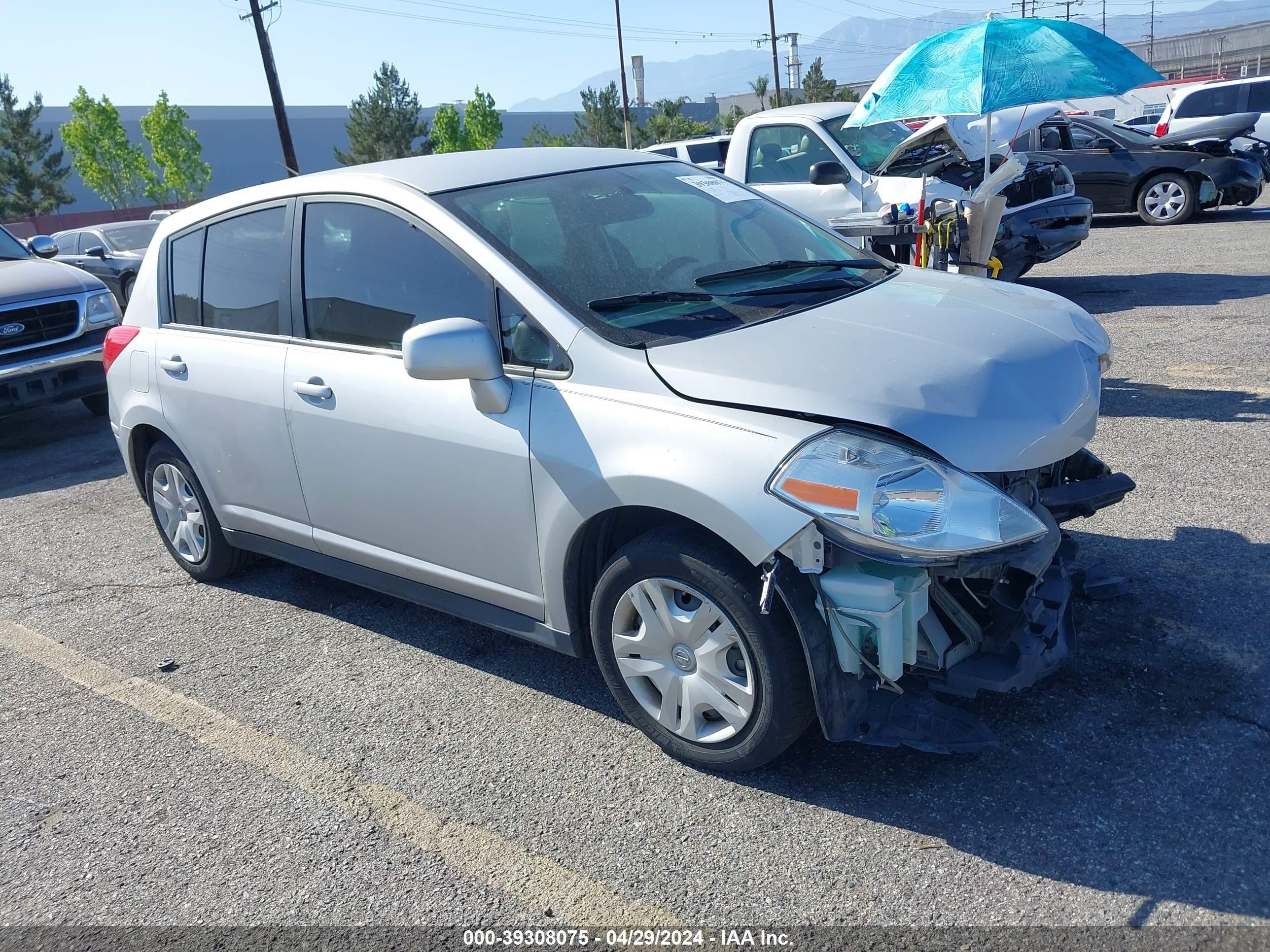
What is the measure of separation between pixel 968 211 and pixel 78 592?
572 centimetres

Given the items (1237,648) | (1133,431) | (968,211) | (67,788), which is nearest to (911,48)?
(968,211)

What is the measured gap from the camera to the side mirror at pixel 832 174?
9.40m

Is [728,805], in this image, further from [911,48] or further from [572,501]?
[911,48]

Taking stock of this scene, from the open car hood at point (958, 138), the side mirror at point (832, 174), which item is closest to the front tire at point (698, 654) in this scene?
the open car hood at point (958, 138)

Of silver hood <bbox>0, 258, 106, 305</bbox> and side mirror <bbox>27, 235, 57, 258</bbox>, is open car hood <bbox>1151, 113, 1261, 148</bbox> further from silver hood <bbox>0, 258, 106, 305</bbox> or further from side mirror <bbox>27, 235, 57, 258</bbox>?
side mirror <bbox>27, 235, 57, 258</bbox>

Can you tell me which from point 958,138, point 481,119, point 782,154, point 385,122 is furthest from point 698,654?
→ point 481,119

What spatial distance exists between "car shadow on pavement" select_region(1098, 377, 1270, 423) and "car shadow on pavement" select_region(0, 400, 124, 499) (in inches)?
267

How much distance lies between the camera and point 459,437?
11.2 ft

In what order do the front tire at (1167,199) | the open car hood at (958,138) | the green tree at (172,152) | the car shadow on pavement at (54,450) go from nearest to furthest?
the car shadow on pavement at (54,450), the open car hood at (958,138), the front tire at (1167,199), the green tree at (172,152)

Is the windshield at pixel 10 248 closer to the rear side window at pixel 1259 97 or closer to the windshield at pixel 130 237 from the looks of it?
the windshield at pixel 130 237

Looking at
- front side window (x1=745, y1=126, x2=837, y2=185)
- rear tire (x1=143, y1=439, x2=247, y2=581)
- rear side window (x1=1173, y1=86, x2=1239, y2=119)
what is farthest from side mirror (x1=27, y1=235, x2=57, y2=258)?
rear side window (x1=1173, y1=86, x2=1239, y2=119)

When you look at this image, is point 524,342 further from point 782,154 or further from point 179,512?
point 782,154

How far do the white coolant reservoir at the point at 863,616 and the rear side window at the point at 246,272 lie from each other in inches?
101

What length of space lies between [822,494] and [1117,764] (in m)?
1.19
